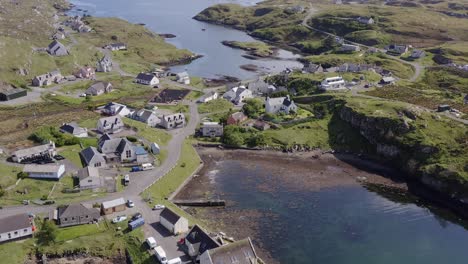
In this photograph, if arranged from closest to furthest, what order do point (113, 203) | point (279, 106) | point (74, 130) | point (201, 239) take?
1. point (201, 239)
2. point (113, 203)
3. point (74, 130)
4. point (279, 106)

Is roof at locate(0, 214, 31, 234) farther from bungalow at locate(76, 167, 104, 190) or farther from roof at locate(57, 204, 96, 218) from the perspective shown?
bungalow at locate(76, 167, 104, 190)

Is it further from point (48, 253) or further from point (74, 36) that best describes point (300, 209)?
point (74, 36)

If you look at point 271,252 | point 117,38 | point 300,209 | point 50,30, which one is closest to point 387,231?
point 300,209

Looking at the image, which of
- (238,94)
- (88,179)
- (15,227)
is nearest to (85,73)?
(238,94)

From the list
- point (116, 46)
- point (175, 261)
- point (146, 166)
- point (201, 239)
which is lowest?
point (175, 261)

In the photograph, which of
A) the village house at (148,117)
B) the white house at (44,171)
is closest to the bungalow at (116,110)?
the village house at (148,117)

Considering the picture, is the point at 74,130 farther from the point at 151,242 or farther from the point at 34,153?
the point at 151,242

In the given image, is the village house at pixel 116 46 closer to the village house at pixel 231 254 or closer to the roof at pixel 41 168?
the roof at pixel 41 168
